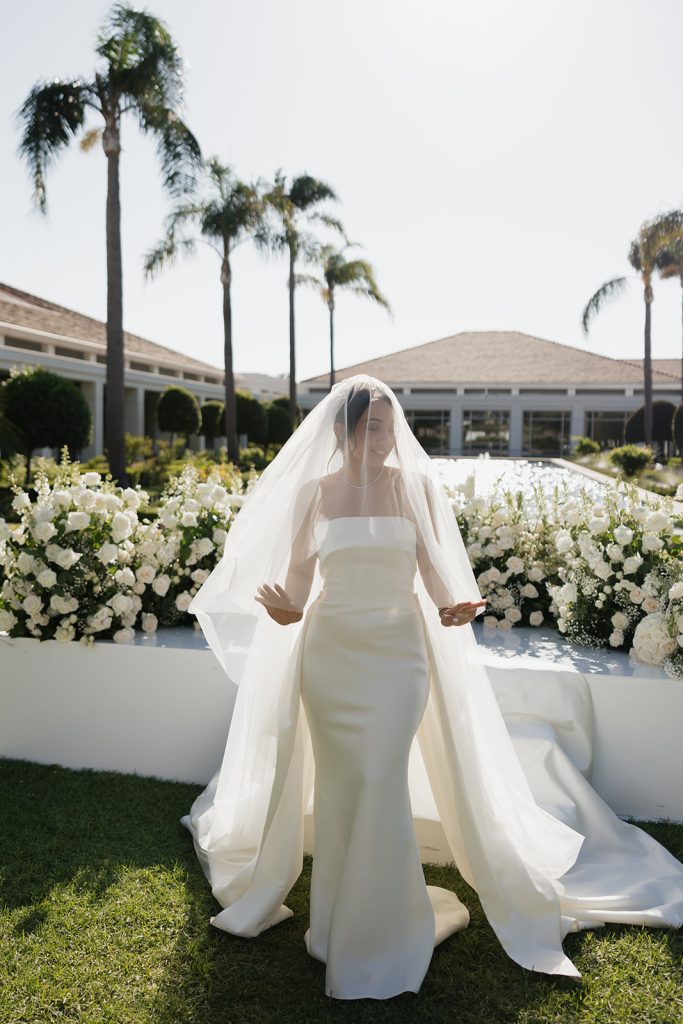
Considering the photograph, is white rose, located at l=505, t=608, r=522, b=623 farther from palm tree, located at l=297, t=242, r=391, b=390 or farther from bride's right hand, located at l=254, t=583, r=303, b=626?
palm tree, located at l=297, t=242, r=391, b=390

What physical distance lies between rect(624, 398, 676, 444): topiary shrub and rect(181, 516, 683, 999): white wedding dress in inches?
1335

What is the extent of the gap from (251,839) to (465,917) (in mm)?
918

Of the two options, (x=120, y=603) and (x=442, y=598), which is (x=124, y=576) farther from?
(x=442, y=598)

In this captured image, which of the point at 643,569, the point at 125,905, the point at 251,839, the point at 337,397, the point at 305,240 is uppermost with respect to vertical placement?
the point at 305,240

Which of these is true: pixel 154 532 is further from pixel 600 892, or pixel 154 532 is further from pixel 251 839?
pixel 600 892

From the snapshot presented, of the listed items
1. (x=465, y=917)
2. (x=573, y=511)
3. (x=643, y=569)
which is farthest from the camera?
(x=573, y=511)

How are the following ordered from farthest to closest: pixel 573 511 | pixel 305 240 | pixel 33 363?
pixel 305 240
pixel 33 363
pixel 573 511

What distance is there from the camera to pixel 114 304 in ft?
51.8

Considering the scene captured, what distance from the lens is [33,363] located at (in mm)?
23922

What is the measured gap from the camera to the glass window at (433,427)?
4403 cm

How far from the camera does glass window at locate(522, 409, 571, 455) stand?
43.4 m

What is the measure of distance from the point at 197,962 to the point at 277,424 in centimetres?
3218

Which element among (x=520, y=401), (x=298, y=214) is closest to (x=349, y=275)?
(x=298, y=214)

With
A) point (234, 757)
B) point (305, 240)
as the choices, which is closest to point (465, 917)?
point (234, 757)
